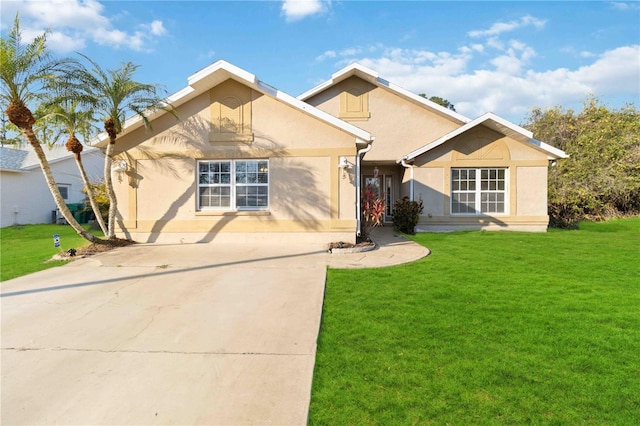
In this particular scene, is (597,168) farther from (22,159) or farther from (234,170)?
(22,159)

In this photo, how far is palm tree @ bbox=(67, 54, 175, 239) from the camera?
9.47 metres

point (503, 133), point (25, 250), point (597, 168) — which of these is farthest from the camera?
point (597, 168)

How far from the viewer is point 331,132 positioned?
35.5 ft

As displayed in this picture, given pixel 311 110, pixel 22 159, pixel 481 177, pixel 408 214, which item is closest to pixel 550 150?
pixel 481 177

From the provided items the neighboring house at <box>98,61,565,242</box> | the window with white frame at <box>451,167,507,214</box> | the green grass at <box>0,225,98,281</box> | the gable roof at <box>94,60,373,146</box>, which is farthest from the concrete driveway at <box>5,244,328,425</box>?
the window with white frame at <box>451,167,507,214</box>

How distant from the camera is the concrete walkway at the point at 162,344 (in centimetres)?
303

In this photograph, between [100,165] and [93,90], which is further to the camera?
[100,165]

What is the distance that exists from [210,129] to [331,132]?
400 centimetres

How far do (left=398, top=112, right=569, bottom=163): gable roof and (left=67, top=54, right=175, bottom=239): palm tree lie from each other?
9.57m

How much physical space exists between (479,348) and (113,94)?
10.9 m

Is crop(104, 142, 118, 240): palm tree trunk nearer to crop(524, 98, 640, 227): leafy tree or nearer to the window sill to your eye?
the window sill

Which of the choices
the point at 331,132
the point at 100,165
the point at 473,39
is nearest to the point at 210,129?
the point at 331,132

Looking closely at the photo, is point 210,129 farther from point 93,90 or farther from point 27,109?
point 27,109

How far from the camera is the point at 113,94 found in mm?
9734
